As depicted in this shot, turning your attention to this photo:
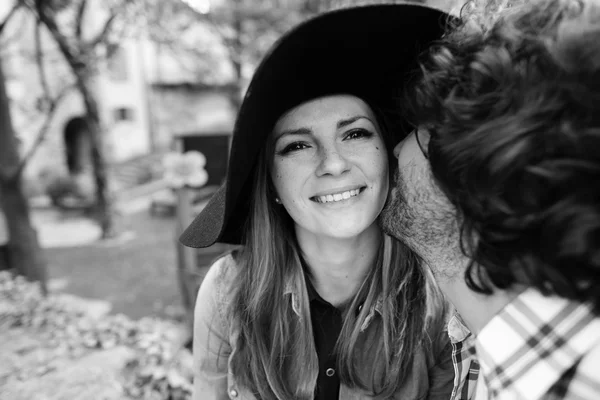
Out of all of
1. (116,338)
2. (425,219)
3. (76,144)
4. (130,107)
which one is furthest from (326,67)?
(130,107)

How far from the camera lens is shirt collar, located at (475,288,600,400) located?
0.84m

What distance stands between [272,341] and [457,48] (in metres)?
1.29

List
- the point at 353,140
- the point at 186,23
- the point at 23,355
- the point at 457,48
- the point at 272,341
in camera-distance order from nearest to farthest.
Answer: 1. the point at 457,48
2. the point at 353,140
3. the point at 272,341
4. the point at 23,355
5. the point at 186,23

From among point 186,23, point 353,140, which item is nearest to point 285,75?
point 353,140

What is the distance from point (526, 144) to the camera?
85cm

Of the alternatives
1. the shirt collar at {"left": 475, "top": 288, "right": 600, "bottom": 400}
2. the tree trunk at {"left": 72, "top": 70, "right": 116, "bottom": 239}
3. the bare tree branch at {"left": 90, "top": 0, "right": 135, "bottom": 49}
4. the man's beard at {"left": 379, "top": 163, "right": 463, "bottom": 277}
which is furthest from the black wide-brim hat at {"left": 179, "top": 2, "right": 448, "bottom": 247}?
the tree trunk at {"left": 72, "top": 70, "right": 116, "bottom": 239}

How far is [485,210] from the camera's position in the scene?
964 millimetres

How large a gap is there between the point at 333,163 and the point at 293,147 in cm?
19

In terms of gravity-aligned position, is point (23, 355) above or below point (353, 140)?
below

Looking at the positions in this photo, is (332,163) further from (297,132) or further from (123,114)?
(123,114)

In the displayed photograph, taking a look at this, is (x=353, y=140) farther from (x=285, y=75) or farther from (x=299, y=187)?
(x=285, y=75)

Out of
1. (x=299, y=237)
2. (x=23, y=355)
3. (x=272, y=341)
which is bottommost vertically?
(x=23, y=355)

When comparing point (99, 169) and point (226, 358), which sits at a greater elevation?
point (226, 358)

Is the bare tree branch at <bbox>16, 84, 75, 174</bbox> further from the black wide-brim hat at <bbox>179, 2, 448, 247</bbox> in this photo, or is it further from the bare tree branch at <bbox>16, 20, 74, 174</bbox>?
the black wide-brim hat at <bbox>179, 2, 448, 247</bbox>
